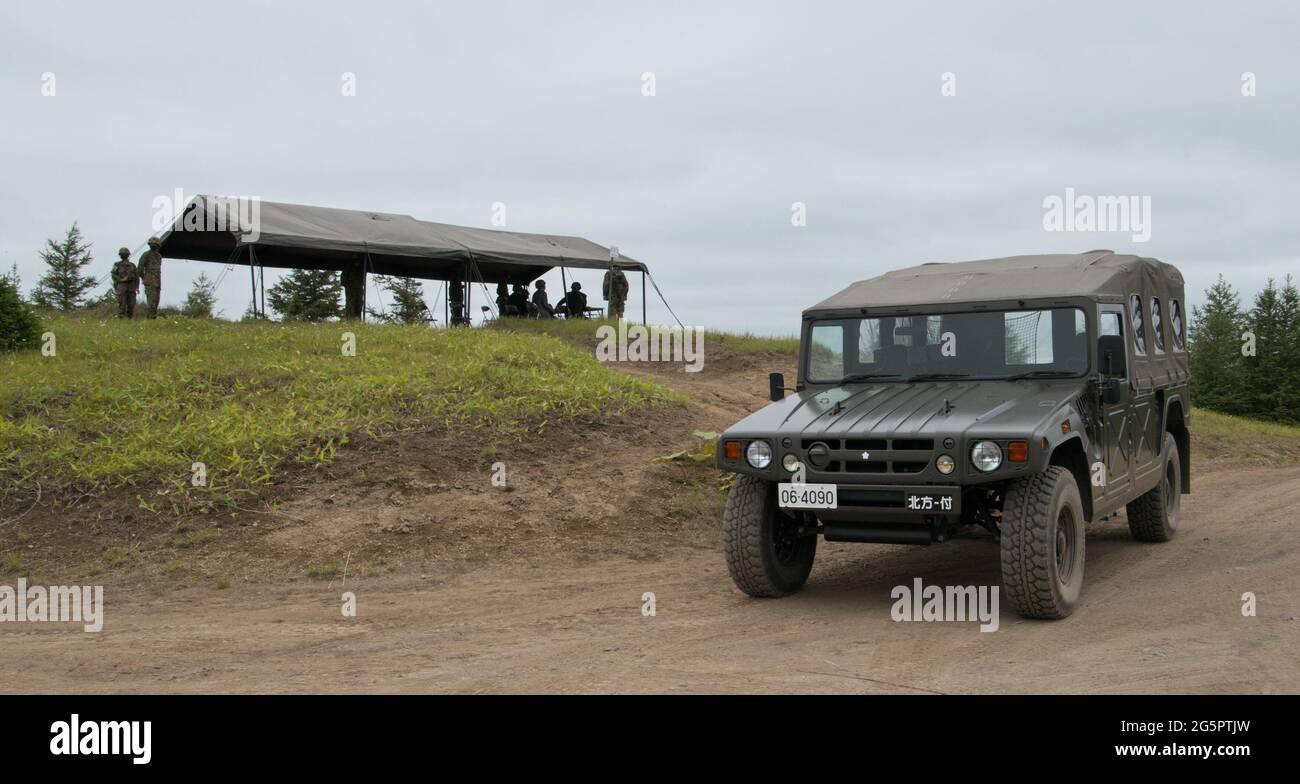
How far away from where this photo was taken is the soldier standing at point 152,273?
729 inches

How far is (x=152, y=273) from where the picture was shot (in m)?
18.6

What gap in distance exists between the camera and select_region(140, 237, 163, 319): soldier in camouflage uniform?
18.5 metres

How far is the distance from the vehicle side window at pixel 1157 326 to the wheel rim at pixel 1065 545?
3.21 metres

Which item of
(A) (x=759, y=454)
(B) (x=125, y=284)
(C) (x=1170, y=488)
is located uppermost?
(B) (x=125, y=284)

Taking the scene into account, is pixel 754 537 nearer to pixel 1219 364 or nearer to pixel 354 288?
pixel 354 288

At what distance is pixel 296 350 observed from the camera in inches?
599

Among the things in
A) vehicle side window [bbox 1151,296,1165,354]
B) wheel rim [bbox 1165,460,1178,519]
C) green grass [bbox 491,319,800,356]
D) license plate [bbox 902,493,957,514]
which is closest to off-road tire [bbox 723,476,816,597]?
license plate [bbox 902,493,957,514]

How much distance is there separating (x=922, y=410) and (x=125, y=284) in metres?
15.6

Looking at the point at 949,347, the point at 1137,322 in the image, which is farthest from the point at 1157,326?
the point at 949,347

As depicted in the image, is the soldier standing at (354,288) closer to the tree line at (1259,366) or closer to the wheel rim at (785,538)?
the wheel rim at (785,538)

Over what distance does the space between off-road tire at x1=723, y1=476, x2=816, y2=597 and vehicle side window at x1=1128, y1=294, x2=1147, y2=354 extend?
3363 mm

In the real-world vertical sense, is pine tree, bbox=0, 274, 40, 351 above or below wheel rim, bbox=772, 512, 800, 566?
above

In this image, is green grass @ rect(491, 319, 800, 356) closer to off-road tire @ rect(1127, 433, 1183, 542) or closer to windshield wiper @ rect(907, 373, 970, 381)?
off-road tire @ rect(1127, 433, 1183, 542)

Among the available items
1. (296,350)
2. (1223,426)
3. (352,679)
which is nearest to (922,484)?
(352,679)
